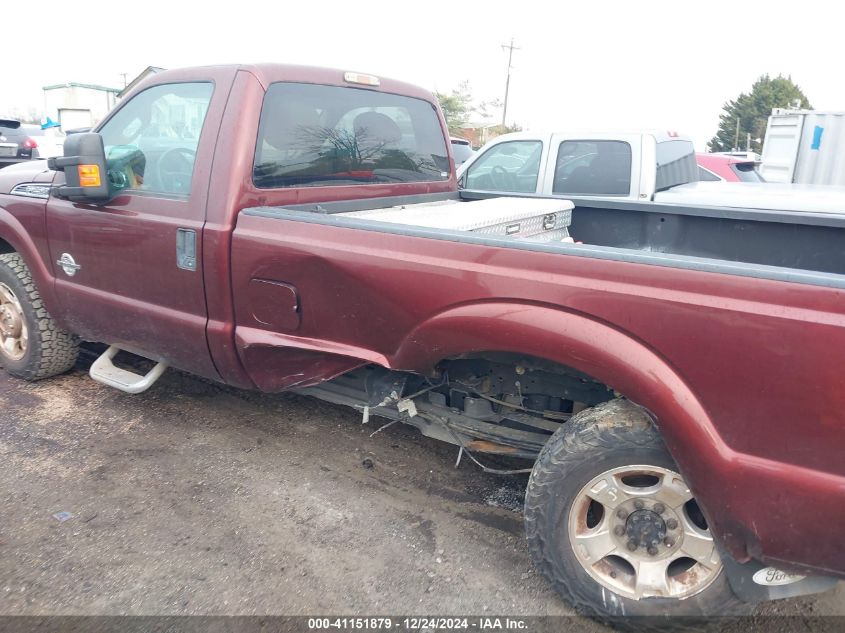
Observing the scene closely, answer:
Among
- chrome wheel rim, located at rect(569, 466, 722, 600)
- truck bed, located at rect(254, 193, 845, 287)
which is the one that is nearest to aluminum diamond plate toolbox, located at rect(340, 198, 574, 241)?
truck bed, located at rect(254, 193, 845, 287)

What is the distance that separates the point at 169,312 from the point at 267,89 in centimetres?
115

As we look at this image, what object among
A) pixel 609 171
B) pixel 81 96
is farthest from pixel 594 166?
pixel 81 96

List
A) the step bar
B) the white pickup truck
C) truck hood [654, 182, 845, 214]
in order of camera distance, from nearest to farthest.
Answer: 1. the step bar
2. truck hood [654, 182, 845, 214]
3. the white pickup truck

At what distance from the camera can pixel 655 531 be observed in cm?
225

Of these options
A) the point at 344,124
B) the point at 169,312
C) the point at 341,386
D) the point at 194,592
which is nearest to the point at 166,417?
the point at 169,312

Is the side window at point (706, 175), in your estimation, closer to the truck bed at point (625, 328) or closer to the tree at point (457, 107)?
the truck bed at point (625, 328)

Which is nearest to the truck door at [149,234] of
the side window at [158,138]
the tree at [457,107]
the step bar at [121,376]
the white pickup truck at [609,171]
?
the side window at [158,138]

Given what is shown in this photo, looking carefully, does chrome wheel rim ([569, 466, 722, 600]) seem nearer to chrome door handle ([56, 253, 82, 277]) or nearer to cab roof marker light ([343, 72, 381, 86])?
cab roof marker light ([343, 72, 381, 86])

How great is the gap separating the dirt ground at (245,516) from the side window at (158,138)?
139 cm

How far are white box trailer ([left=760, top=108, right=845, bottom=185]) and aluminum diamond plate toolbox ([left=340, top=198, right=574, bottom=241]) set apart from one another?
30.9 feet

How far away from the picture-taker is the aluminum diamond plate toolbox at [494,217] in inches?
115

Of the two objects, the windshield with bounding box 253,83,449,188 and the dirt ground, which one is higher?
the windshield with bounding box 253,83,449,188

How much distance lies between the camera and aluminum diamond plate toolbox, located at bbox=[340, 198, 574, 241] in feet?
9.57

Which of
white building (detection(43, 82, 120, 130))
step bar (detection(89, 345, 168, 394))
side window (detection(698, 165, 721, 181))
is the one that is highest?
white building (detection(43, 82, 120, 130))
